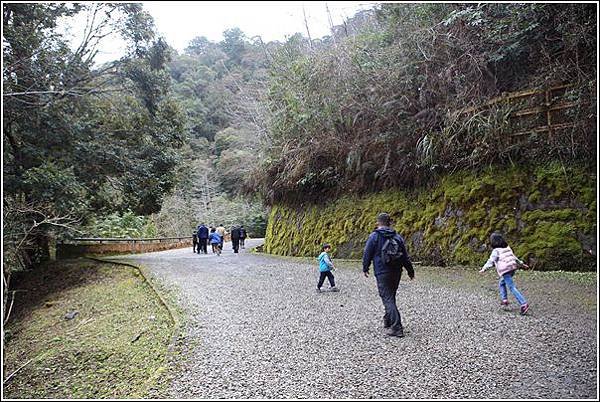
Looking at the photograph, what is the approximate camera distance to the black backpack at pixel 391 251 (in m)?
5.18

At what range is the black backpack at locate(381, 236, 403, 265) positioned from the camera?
5.18m

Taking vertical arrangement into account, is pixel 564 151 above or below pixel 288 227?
above

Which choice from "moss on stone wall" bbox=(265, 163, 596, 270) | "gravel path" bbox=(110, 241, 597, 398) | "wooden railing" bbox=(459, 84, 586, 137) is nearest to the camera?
"gravel path" bbox=(110, 241, 597, 398)

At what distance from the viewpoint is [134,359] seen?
5.57 meters

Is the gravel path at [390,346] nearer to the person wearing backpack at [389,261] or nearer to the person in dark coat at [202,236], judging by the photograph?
the person wearing backpack at [389,261]

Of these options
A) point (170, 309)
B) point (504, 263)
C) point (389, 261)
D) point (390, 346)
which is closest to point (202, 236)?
point (170, 309)

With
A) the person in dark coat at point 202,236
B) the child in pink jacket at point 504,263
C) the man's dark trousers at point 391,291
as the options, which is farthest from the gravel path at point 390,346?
the person in dark coat at point 202,236

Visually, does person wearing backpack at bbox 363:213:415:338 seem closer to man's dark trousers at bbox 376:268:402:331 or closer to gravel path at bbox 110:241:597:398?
man's dark trousers at bbox 376:268:402:331

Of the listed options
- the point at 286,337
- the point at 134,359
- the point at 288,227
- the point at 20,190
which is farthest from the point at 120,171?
the point at 286,337

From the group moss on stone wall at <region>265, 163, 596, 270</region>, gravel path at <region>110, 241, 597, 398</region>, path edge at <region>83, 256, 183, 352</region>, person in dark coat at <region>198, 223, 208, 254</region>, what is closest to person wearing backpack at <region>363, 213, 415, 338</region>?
gravel path at <region>110, 241, 597, 398</region>

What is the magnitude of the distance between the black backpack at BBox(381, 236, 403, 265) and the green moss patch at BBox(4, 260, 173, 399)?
2796 mm

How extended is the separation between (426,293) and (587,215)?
4.18 m

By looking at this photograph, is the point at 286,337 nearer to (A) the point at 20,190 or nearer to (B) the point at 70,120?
(B) the point at 70,120

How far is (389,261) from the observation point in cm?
520
